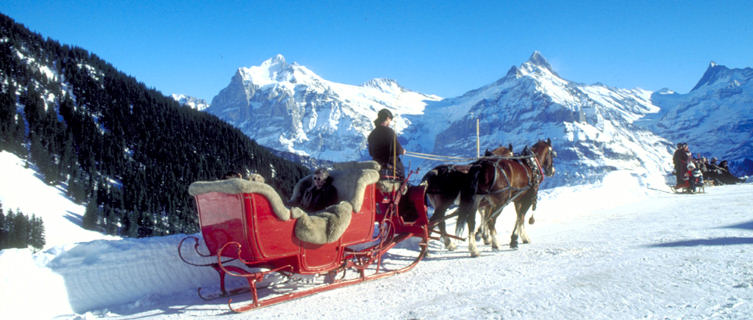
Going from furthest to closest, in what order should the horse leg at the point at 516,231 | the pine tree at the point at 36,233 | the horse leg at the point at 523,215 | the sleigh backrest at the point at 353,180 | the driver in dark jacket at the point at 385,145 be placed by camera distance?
1. the pine tree at the point at 36,233
2. the horse leg at the point at 523,215
3. the horse leg at the point at 516,231
4. the driver in dark jacket at the point at 385,145
5. the sleigh backrest at the point at 353,180

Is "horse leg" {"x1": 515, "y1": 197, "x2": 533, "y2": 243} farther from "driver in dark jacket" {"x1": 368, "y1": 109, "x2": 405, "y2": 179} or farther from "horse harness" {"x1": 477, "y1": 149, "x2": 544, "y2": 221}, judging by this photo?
"driver in dark jacket" {"x1": 368, "y1": 109, "x2": 405, "y2": 179}

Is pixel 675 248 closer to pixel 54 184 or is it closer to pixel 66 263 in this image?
pixel 66 263

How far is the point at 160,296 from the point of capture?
4805mm

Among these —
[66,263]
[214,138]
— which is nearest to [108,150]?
[214,138]

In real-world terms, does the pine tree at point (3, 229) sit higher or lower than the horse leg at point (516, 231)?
higher

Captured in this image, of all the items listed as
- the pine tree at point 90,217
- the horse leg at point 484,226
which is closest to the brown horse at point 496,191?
the horse leg at point 484,226

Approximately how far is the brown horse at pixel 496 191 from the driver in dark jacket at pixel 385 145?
117 cm

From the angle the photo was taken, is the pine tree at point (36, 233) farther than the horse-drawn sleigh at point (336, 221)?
Yes

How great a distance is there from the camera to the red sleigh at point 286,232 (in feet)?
13.5

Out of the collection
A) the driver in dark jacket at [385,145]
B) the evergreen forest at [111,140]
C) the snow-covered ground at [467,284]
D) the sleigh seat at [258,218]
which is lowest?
the snow-covered ground at [467,284]

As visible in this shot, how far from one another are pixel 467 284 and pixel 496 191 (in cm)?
263

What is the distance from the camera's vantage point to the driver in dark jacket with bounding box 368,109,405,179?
6219 mm

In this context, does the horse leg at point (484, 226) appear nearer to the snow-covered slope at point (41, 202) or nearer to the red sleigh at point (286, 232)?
the red sleigh at point (286, 232)

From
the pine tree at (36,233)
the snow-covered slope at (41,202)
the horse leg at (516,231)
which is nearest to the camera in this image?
the horse leg at (516,231)
